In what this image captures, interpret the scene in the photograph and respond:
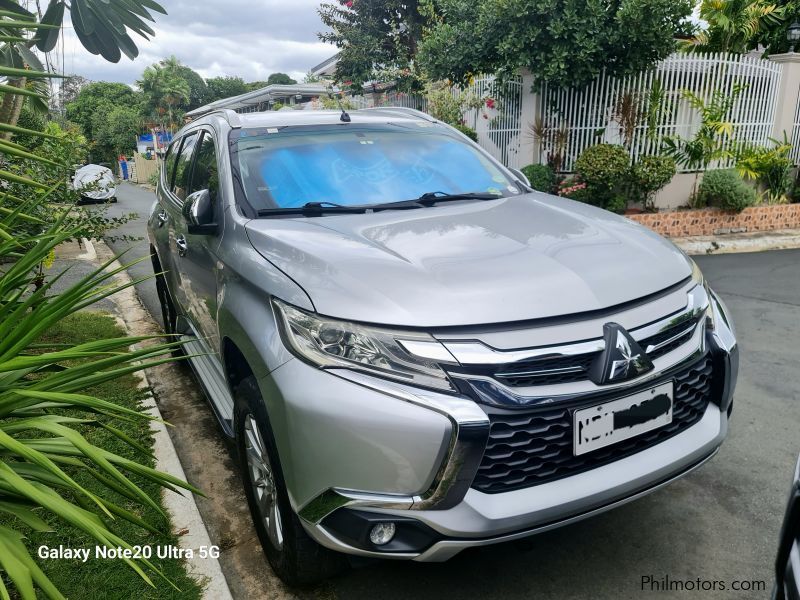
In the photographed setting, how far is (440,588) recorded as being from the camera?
236cm

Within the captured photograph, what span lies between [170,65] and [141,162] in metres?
19.6

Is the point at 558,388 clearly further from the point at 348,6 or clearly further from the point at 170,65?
the point at 170,65

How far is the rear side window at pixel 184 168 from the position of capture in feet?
12.7

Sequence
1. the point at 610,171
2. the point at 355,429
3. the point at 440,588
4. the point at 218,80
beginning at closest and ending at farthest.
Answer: the point at 355,429
the point at 440,588
the point at 610,171
the point at 218,80

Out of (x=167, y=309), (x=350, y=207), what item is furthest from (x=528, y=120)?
(x=350, y=207)

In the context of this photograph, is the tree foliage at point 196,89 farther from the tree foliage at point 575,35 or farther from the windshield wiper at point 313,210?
the windshield wiper at point 313,210

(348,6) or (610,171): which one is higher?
(348,6)

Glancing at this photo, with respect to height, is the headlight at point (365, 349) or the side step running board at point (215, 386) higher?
the headlight at point (365, 349)

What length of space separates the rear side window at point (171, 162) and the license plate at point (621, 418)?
11.6 feet

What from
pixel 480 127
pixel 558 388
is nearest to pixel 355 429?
pixel 558 388

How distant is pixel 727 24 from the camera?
448 inches

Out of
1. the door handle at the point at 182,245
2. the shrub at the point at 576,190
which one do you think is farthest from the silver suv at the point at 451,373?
the shrub at the point at 576,190

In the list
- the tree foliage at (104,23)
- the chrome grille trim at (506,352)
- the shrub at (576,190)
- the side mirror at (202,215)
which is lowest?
the shrub at (576,190)

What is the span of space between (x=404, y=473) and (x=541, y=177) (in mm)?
8780
